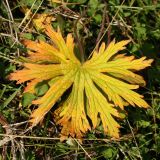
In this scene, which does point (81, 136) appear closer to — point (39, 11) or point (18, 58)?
point (18, 58)

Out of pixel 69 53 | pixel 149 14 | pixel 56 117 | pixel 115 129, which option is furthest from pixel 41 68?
pixel 149 14

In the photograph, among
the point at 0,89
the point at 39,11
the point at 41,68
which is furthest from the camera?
the point at 39,11

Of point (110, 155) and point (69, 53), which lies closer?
point (69, 53)

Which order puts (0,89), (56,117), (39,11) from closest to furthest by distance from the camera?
(56,117), (0,89), (39,11)

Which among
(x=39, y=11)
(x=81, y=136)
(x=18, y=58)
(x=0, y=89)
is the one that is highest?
(x=39, y=11)

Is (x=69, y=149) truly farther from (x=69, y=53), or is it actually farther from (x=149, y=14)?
(x=149, y=14)

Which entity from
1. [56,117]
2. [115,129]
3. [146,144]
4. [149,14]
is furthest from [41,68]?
[149,14]

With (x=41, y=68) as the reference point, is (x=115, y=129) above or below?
below
